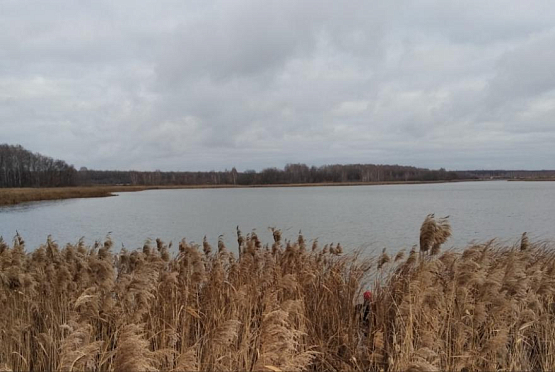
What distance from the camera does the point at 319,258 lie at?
24.5 ft

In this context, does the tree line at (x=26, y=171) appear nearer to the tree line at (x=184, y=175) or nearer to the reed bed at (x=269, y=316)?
the tree line at (x=184, y=175)

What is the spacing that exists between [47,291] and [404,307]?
494 cm

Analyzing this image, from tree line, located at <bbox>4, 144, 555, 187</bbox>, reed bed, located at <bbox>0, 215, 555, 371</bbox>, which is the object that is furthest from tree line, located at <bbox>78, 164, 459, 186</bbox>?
reed bed, located at <bbox>0, 215, 555, 371</bbox>

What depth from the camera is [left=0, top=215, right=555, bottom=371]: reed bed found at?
4.32 m

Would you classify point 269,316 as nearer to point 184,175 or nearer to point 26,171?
point 26,171

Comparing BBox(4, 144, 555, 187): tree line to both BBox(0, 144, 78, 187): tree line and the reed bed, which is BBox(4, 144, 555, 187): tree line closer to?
BBox(0, 144, 78, 187): tree line

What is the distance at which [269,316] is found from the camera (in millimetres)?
4500

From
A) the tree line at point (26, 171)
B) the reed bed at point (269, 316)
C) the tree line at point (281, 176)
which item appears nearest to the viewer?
the reed bed at point (269, 316)

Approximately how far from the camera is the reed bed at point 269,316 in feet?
14.2

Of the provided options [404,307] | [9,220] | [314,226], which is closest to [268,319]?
[404,307]

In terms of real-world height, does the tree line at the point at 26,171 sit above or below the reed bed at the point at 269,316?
above

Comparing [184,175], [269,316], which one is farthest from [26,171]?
[269,316]

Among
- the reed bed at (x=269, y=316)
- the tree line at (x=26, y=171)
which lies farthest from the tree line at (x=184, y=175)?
the reed bed at (x=269, y=316)

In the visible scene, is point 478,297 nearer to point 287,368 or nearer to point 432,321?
point 432,321
